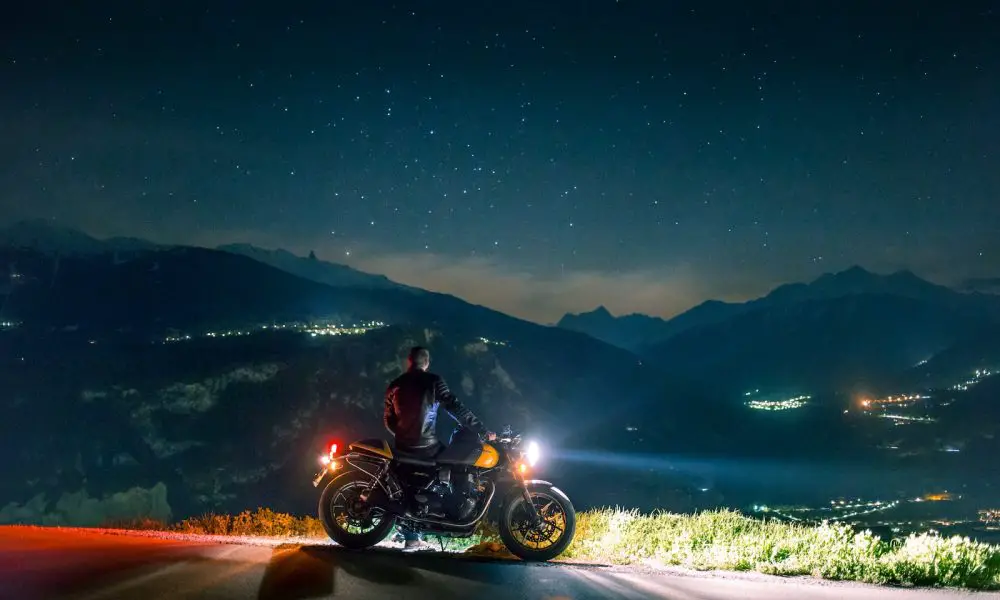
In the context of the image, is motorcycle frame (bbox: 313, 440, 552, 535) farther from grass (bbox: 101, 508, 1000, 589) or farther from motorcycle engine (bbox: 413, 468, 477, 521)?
grass (bbox: 101, 508, 1000, 589)

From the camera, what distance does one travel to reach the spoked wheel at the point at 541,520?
34.3 ft

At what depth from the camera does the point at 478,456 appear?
10547 mm

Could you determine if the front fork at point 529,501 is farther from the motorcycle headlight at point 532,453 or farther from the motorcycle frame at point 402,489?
the motorcycle headlight at point 532,453

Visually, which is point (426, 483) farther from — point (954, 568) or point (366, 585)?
point (954, 568)

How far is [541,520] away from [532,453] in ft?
2.73

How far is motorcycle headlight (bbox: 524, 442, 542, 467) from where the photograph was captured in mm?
10656

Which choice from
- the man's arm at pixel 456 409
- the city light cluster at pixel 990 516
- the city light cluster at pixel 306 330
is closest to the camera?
the man's arm at pixel 456 409

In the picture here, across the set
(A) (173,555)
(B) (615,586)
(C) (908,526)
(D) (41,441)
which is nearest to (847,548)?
(B) (615,586)

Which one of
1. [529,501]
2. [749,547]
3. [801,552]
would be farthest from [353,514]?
[801,552]

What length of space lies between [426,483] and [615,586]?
3.02 metres

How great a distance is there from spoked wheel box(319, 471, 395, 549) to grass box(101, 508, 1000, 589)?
1006 mm

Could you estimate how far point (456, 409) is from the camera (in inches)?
410

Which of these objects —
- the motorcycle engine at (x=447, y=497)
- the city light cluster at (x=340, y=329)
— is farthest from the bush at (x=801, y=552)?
the city light cluster at (x=340, y=329)

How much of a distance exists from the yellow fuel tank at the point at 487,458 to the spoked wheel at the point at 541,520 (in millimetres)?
483
